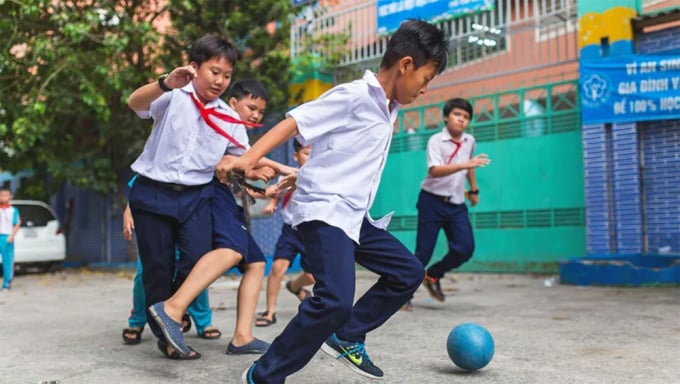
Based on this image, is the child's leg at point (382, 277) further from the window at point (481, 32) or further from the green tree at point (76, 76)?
the green tree at point (76, 76)

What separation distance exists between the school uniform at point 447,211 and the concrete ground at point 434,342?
21.0 inches

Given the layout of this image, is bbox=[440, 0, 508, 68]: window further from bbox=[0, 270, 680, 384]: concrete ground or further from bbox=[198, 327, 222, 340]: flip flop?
bbox=[198, 327, 222, 340]: flip flop

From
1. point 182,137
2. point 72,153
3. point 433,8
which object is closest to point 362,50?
point 433,8

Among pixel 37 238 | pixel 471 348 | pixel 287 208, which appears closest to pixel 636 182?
pixel 287 208

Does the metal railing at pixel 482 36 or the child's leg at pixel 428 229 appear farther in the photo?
the metal railing at pixel 482 36

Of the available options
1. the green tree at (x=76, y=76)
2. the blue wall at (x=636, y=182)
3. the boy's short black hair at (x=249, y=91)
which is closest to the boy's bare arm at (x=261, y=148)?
the boy's short black hair at (x=249, y=91)

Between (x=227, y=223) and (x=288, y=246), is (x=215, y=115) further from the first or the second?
(x=288, y=246)

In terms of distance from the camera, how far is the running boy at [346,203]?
2.76 metres

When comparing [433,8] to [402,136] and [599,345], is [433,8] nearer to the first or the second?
[402,136]

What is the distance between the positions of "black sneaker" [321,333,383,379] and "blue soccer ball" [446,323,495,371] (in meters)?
0.47

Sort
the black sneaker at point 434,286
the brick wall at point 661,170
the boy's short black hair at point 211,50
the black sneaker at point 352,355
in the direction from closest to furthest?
the black sneaker at point 352,355, the boy's short black hair at point 211,50, the black sneaker at point 434,286, the brick wall at point 661,170

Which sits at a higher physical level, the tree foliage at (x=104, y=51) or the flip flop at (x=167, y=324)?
the tree foliage at (x=104, y=51)

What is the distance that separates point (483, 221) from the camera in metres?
10.4

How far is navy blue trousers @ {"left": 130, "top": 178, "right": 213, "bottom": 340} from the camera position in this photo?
391cm
